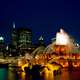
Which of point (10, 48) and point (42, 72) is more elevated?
point (10, 48)

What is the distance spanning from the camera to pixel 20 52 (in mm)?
124562

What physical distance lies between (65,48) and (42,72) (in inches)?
703

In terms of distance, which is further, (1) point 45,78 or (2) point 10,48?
(2) point 10,48

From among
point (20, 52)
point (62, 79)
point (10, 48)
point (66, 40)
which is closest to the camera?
point (62, 79)

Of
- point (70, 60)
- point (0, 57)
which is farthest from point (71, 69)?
point (0, 57)

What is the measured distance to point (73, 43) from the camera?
85938 mm

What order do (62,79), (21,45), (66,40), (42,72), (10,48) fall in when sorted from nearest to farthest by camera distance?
1. (62,79)
2. (42,72)
3. (66,40)
4. (10,48)
5. (21,45)

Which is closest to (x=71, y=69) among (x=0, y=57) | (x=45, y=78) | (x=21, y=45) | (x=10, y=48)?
(x=45, y=78)

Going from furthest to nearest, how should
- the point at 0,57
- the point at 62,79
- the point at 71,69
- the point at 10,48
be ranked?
the point at 10,48 < the point at 0,57 < the point at 71,69 < the point at 62,79

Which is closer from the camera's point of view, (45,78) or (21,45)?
(45,78)

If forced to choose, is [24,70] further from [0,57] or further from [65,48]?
[0,57]

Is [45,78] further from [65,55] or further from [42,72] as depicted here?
[65,55]

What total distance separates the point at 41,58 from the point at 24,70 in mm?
14312

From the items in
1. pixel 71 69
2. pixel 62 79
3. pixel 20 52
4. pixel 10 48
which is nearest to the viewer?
pixel 62 79
